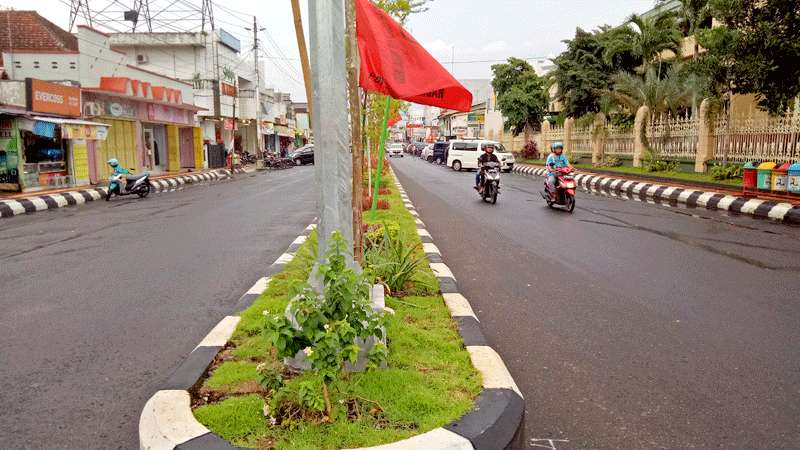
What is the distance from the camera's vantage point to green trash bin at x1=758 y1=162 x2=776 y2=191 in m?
13.7

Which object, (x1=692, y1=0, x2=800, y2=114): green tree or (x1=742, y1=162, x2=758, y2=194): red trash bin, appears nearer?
(x1=692, y1=0, x2=800, y2=114): green tree

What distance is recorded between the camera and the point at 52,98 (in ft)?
64.0

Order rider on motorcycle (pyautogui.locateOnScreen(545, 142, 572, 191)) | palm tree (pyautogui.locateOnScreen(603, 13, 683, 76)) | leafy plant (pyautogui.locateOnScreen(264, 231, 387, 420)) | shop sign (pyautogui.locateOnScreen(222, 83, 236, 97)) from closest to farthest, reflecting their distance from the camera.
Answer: leafy plant (pyautogui.locateOnScreen(264, 231, 387, 420))
rider on motorcycle (pyautogui.locateOnScreen(545, 142, 572, 191))
palm tree (pyautogui.locateOnScreen(603, 13, 683, 76))
shop sign (pyautogui.locateOnScreen(222, 83, 236, 97))

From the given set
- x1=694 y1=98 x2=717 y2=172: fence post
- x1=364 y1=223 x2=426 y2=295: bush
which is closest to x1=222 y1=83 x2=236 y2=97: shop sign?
x1=694 y1=98 x2=717 y2=172: fence post

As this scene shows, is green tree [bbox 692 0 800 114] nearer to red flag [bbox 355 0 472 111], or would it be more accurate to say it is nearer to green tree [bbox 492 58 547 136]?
red flag [bbox 355 0 472 111]

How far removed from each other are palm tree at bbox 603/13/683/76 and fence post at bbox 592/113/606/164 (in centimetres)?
296

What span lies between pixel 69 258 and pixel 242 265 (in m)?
2.57

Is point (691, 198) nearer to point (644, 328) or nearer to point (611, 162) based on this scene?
point (611, 162)

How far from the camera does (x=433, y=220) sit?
11695 mm

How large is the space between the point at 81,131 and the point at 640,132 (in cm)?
2054

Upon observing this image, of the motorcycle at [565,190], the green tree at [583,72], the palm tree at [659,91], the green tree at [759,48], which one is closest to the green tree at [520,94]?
the green tree at [583,72]

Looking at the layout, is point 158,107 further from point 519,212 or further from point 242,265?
point 242,265

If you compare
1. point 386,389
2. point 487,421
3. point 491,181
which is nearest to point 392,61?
point 386,389

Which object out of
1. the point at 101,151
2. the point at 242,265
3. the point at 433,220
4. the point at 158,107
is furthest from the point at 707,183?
the point at 158,107
